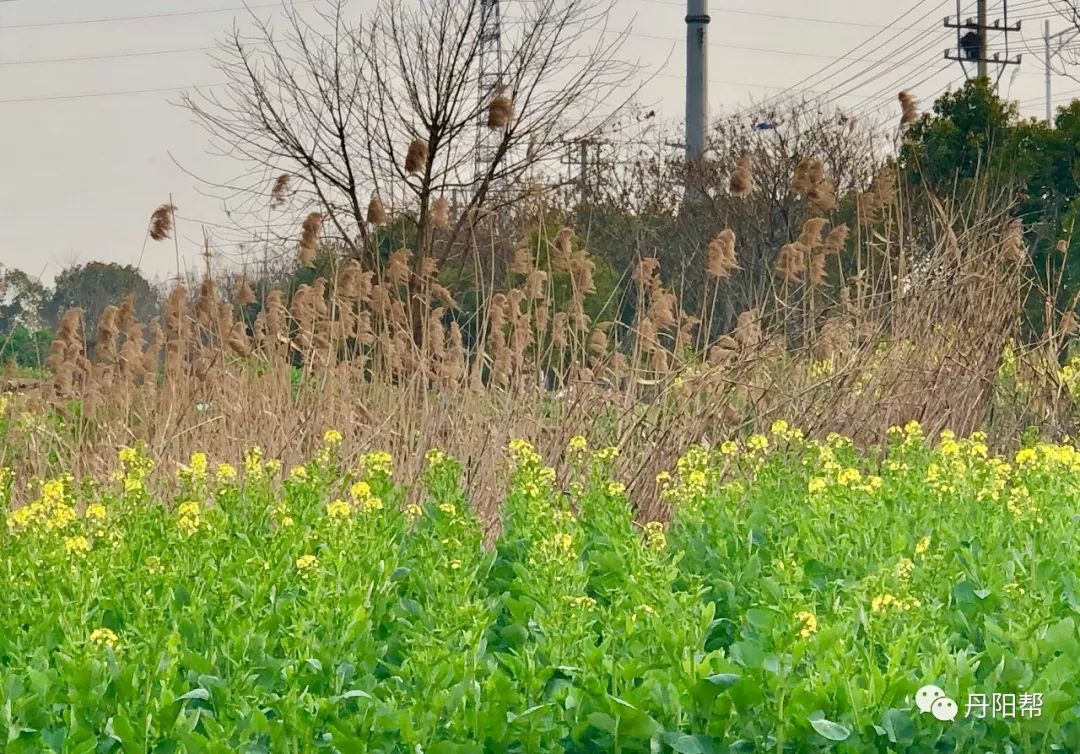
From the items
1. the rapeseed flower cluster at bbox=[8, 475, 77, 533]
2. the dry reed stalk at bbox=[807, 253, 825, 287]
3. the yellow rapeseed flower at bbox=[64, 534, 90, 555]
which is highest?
the dry reed stalk at bbox=[807, 253, 825, 287]

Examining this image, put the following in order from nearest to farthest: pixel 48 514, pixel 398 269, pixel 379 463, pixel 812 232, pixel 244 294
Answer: pixel 48 514 < pixel 379 463 < pixel 812 232 < pixel 398 269 < pixel 244 294

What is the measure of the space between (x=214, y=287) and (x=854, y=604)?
4.59 metres

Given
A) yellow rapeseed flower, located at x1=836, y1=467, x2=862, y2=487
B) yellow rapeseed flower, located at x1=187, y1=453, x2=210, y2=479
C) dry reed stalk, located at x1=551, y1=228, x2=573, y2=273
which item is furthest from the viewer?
dry reed stalk, located at x1=551, y1=228, x2=573, y2=273

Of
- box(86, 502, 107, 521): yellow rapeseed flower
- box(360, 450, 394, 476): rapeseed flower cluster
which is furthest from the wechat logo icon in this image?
box(86, 502, 107, 521): yellow rapeseed flower

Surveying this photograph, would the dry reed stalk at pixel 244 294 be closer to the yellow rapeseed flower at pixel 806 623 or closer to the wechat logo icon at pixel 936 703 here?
the yellow rapeseed flower at pixel 806 623

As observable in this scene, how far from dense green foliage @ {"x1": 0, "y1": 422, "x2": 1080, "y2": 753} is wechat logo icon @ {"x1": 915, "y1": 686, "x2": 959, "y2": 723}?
0.02 metres

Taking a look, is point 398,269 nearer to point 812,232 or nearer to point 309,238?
point 309,238

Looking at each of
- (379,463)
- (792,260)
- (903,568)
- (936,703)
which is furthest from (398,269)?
(936,703)

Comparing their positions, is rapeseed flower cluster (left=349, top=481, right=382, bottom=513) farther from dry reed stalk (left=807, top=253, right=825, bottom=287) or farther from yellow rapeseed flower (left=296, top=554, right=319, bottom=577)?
dry reed stalk (left=807, top=253, right=825, bottom=287)

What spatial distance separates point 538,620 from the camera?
2586 millimetres

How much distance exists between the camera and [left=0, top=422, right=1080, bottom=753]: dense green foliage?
2.19 m

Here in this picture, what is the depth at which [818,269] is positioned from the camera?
249 inches

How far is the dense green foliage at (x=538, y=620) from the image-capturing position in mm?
2191

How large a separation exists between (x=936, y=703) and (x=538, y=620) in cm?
74
